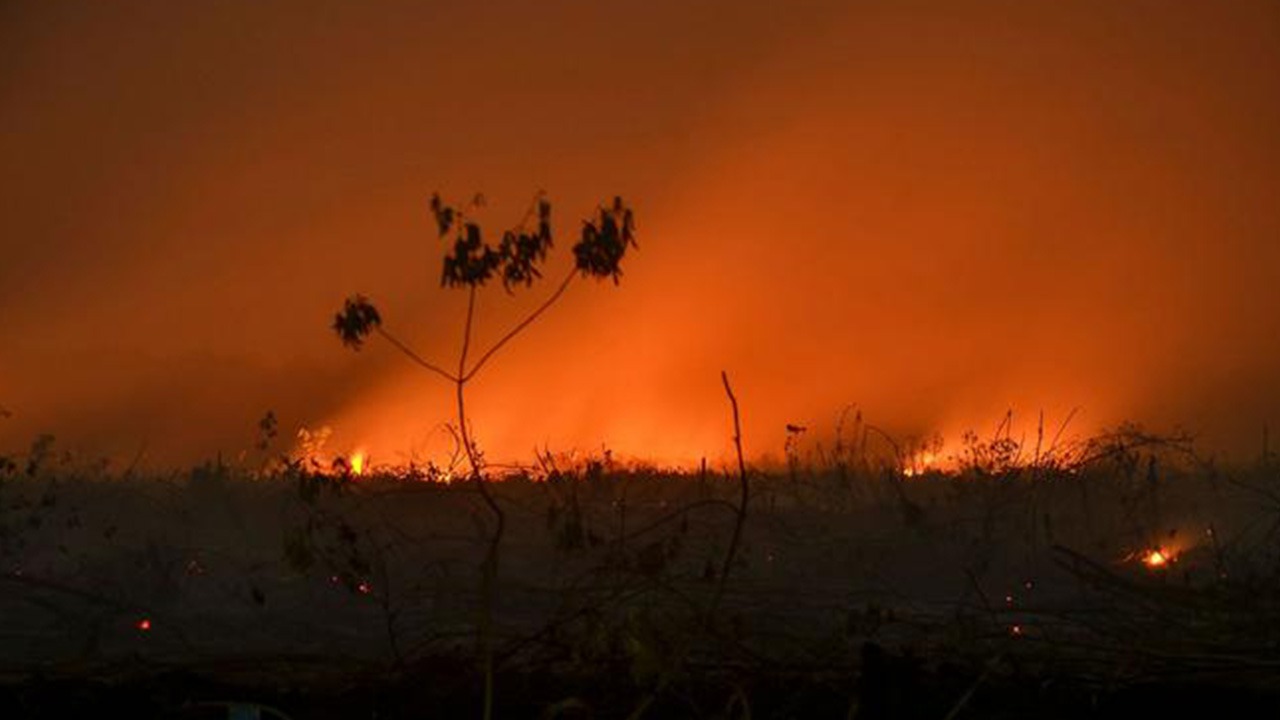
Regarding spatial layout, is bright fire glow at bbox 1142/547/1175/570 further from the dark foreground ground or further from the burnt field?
the dark foreground ground

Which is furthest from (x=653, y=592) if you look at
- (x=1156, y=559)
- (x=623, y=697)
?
(x=1156, y=559)

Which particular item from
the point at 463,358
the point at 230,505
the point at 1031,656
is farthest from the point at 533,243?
the point at 230,505

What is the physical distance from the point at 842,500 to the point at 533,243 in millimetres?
5284

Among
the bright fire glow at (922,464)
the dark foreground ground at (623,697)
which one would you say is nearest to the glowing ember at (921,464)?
the bright fire glow at (922,464)

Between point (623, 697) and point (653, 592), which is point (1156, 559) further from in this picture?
point (623, 697)

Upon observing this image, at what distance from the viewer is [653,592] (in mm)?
8656

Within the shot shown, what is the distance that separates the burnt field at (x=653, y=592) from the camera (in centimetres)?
645

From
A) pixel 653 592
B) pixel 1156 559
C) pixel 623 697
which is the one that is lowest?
pixel 623 697

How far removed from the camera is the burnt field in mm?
6453

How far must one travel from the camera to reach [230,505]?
46.2 ft

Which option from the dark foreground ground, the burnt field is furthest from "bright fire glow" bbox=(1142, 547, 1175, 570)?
the dark foreground ground

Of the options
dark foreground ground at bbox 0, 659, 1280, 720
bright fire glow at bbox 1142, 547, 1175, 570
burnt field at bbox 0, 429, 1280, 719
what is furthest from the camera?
bright fire glow at bbox 1142, 547, 1175, 570

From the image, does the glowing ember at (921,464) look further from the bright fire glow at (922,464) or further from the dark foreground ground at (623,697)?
the dark foreground ground at (623,697)

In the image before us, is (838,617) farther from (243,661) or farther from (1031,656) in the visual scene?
(243,661)
